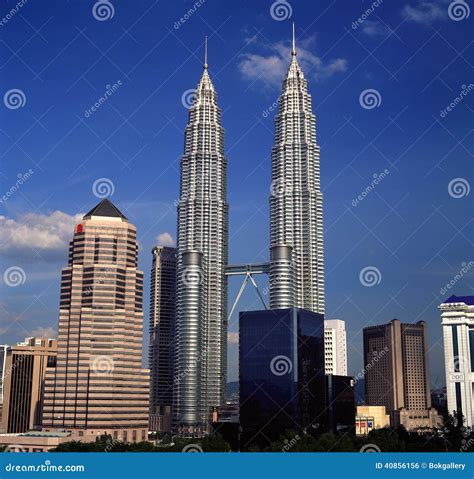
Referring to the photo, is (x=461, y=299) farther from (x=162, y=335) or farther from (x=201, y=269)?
(x=162, y=335)

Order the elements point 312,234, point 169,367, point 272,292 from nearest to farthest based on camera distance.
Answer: point 272,292 < point 312,234 < point 169,367

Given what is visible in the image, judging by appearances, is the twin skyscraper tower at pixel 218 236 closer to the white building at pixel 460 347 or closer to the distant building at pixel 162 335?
the distant building at pixel 162 335

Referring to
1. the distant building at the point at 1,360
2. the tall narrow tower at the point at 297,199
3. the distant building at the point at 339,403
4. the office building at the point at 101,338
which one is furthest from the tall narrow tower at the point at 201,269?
the distant building at the point at 1,360

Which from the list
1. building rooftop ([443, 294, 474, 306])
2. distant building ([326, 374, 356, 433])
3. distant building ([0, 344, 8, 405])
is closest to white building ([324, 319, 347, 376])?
distant building ([326, 374, 356, 433])

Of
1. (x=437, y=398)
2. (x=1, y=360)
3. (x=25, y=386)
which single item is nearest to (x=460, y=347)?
(x=437, y=398)

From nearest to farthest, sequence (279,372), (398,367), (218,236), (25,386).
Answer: (279,372) < (25,386) < (218,236) < (398,367)
